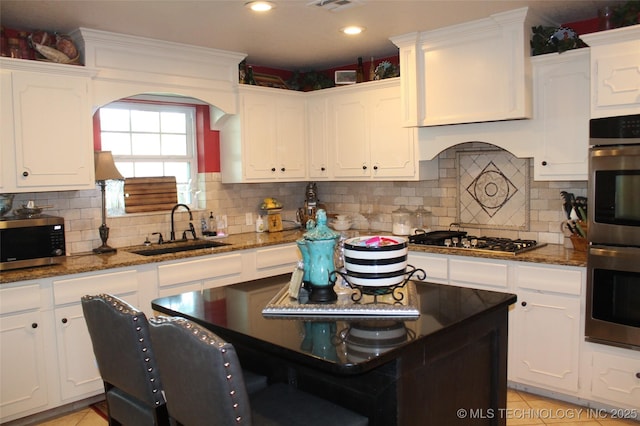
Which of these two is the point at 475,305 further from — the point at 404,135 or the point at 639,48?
the point at 404,135

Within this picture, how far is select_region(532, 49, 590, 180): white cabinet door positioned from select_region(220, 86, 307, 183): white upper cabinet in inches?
86.6

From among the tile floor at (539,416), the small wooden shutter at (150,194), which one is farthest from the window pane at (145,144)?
the tile floor at (539,416)

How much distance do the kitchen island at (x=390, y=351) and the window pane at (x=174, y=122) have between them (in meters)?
2.57

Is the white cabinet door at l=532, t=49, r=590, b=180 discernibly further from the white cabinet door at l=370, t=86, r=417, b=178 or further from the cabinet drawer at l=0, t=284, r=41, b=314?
the cabinet drawer at l=0, t=284, r=41, b=314

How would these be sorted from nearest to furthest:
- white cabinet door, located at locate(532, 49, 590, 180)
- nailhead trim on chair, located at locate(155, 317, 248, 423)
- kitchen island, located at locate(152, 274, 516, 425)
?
1. nailhead trim on chair, located at locate(155, 317, 248, 423)
2. kitchen island, located at locate(152, 274, 516, 425)
3. white cabinet door, located at locate(532, 49, 590, 180)

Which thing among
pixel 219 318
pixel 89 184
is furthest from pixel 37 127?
pixel 219 318

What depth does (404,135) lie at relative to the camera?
4.43 metres

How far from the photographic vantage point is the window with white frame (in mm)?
4289

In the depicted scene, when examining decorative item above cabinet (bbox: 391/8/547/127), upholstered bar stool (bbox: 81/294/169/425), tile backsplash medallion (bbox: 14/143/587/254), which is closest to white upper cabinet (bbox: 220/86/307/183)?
tile backsplash medallion (bbox: 14/143/587/254)

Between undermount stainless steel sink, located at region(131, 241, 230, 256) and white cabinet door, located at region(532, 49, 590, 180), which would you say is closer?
white cabinet door, located at region(532, 49, 590, 180)

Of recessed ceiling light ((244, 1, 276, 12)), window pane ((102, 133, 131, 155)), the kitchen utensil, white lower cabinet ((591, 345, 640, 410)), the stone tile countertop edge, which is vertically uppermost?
recessed ceiling light ((244, 1, 276, 12))

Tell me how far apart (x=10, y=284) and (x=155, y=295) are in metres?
0.93

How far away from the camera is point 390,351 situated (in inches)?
64.5

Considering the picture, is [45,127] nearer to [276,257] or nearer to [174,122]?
[174,122]
